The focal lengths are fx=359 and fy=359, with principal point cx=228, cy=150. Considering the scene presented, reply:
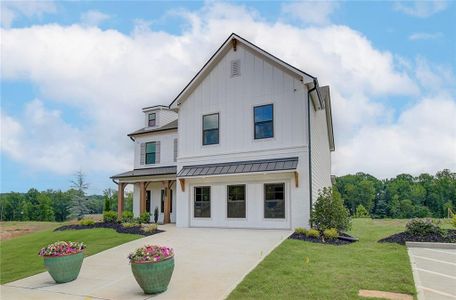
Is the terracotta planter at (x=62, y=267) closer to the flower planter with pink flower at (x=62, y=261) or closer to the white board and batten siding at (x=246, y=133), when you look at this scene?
the flower planter with pink flower at (x=62, y=261)

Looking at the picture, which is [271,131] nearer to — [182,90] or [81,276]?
[182,90]

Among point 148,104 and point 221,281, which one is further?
point 148,104

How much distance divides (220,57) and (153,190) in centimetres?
1062

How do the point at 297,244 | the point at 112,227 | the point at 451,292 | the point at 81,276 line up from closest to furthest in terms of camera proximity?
the point at 451,292, the point at 81,276, the point at 297,244, the point at 112,227

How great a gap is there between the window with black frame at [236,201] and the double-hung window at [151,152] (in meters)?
9.25

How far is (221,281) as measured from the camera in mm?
8297

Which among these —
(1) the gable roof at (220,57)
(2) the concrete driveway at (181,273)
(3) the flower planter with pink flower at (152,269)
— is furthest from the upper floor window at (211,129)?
(3) the flower planter with pink flower at (152,269)

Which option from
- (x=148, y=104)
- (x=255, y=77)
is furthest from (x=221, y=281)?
(x=148, y=104)

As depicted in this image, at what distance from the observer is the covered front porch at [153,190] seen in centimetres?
2195

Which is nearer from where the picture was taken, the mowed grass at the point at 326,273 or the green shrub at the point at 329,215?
the mowed grass at the point at 326,273

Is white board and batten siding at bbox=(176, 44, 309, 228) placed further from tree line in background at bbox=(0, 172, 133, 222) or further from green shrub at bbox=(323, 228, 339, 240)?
tree line in background at bbox=(0, 172, 133, 222)

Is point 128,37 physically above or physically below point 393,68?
above

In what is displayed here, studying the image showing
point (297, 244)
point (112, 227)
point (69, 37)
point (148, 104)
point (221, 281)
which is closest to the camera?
point (221, 281)

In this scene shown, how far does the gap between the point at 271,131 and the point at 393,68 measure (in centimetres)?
674
